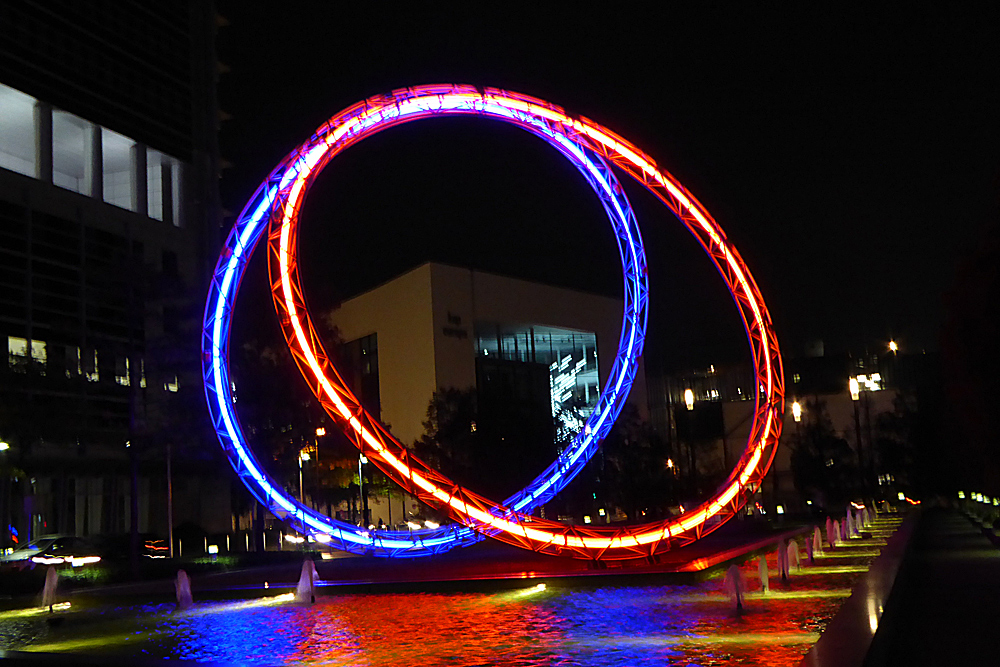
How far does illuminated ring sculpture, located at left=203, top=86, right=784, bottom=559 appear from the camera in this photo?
76.7 feet

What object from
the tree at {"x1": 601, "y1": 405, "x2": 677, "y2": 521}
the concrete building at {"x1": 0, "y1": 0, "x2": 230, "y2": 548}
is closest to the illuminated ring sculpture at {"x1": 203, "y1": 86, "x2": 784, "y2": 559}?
the concrete building at {"x1": 0, "y1": 0, "x2": 230, "y2": 548}

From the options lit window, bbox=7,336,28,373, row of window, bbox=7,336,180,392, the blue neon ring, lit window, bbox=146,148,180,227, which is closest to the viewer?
the blue neon ring

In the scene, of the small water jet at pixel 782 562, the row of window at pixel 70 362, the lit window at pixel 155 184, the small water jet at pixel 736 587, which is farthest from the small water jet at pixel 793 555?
the lit window at pixel 155 184

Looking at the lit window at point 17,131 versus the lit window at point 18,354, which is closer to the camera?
the lit window at point 18,354

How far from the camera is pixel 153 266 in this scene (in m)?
39.3

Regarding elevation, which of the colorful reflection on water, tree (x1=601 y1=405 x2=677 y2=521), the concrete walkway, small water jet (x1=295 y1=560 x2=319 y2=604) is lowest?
the concrete walkway

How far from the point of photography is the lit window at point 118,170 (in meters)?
60.7

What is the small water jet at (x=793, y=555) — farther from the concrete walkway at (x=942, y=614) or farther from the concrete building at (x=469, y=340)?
the concrete building at (x=469, y=340)

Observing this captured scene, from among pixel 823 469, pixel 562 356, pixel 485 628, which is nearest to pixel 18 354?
pixel 485 628

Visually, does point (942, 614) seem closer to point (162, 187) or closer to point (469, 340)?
point (162, 187)

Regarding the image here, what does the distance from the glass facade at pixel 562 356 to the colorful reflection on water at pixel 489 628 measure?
69.8 metres

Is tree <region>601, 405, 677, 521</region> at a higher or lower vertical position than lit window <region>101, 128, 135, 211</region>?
lower

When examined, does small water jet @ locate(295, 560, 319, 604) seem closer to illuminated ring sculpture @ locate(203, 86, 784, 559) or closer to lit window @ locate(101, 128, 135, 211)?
illuminated ring sculpture @ locate(203, 86, 784, 559)

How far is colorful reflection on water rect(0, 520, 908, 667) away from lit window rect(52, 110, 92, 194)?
4031 cm
